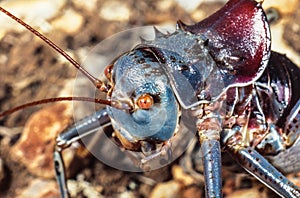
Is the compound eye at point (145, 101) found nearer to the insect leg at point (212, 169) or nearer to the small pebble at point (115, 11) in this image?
the insect leg at point (212, 169)

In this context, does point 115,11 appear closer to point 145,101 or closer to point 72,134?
point 72,134

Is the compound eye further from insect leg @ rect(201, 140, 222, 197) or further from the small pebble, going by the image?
the small pebble

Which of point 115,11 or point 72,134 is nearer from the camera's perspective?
point 72,134

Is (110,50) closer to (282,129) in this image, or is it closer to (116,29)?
(116,29)

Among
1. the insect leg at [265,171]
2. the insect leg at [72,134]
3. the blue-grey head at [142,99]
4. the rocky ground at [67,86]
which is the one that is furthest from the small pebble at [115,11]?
the insect leg at [265,171]

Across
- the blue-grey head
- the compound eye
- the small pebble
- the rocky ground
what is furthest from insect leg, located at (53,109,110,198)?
the small pebble

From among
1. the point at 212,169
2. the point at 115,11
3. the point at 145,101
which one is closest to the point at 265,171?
the point at 212,169

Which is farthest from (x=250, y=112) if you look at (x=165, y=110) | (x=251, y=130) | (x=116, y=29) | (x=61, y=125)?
(x=116, y=29)
